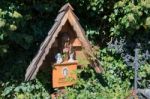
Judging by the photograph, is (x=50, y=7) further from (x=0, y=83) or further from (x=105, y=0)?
(x=0, y=83)

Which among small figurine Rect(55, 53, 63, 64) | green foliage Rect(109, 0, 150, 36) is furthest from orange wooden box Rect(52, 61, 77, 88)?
green foliage Rect(109, 0, 150, 36)

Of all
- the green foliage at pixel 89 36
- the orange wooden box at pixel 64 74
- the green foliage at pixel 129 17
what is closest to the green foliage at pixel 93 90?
the green foliage at pixel 89 36

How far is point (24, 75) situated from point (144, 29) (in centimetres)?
212

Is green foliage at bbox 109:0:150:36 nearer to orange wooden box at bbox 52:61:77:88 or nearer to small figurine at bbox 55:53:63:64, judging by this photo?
orange wooden box at bbox 52:61:77:88

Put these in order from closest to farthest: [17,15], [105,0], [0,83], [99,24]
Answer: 1. [17,15]
2. [0,83]
3. [105,0]
4. [99,24]

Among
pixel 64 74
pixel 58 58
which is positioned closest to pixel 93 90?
pixel 64 74

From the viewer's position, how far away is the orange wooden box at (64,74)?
20.7ft

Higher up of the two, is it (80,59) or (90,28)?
(90,28)

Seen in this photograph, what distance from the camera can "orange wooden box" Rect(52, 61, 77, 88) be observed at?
631 centimetres

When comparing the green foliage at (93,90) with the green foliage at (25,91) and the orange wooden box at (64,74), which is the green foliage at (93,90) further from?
the green foliage at (25,91)

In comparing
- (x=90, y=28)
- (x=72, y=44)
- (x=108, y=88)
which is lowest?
(x=108, y=88)

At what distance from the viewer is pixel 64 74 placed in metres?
6.38

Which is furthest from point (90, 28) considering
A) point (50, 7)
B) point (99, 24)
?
point (50, 7)

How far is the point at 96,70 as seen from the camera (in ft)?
21.8
